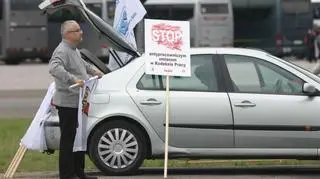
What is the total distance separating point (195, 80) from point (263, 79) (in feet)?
2.65

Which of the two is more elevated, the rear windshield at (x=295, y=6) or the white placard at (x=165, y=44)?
the white placard at (x=165, y=44)

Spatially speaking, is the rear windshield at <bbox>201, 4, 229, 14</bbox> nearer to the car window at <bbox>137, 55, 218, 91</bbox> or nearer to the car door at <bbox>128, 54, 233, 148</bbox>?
the car window at <bbox>137, 55, 218, 91</bbox>

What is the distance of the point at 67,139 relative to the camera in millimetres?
8188

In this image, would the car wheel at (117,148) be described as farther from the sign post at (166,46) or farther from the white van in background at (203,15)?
the white van in background at (203,15)

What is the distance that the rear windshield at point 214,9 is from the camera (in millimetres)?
36562

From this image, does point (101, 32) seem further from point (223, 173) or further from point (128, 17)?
point (223, 173)

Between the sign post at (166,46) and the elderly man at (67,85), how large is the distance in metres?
0.85

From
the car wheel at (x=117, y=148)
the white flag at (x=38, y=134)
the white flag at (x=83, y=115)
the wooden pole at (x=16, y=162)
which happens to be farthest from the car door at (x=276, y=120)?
the wooden pole at (x=16, y=162)

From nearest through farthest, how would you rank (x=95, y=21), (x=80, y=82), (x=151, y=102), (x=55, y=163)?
(x=80, y=82) < (x=151, y=102) < (x=95, y=21) < (x=55, y=163)

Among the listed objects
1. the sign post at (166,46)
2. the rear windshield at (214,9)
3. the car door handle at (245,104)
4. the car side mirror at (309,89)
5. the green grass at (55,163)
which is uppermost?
the sign post at (166,46)

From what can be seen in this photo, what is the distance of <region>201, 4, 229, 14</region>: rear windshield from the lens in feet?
120

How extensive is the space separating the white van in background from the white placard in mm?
27342

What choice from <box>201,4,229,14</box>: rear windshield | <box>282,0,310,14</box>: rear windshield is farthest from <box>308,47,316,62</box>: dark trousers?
<box>201,4,229,14</box>: rear windshield

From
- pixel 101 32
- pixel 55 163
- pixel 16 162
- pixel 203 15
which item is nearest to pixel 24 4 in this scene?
pixel 203 15
